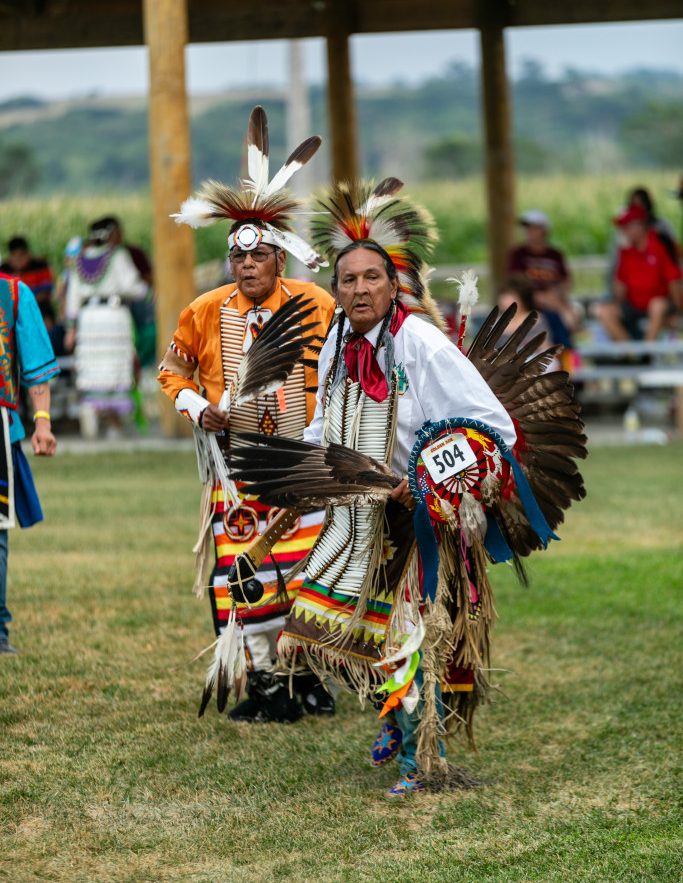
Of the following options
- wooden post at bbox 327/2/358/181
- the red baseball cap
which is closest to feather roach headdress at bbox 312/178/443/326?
the red baseball cap

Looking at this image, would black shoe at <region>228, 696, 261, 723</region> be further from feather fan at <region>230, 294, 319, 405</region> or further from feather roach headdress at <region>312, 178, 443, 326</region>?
feather roach headdress at <region>312, 178, 443, 326</region>

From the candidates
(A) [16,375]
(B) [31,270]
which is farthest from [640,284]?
(A) [16,375]

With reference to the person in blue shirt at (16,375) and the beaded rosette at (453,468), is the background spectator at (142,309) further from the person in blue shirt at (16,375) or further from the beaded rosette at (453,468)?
the beaded rosette at (453,468)

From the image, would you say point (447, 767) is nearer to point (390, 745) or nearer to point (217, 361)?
point (390, 745)

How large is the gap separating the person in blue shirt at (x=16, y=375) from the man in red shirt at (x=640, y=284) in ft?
26.8

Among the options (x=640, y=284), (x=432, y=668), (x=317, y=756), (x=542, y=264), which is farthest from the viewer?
(x=640, y=284)

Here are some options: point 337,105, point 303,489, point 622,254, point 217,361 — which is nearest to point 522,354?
point 303,489

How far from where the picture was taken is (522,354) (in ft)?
14.5

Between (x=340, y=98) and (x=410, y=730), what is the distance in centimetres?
1068

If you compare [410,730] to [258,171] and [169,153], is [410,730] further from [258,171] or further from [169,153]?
[169,153]

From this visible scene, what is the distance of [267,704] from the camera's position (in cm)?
502

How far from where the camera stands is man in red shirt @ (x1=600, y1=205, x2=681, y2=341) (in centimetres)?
1274

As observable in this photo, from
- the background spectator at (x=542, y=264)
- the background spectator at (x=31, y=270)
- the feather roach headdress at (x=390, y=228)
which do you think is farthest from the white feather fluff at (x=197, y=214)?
the background spectator at (x=31, y=270)

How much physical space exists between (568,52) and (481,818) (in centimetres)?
9529
